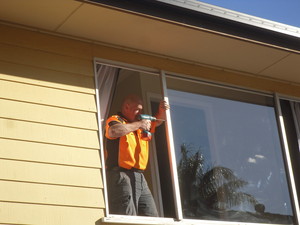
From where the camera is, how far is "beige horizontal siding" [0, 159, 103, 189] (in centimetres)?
613

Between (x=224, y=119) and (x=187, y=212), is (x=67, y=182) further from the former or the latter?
(x=224, y=119)

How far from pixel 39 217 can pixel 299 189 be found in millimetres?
3254

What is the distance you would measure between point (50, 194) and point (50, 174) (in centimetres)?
18

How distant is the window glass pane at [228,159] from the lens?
24.1 feet

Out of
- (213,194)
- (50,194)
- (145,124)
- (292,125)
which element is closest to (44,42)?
(145,124)

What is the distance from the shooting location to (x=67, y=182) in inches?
250

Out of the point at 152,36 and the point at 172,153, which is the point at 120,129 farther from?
the point at 152,36

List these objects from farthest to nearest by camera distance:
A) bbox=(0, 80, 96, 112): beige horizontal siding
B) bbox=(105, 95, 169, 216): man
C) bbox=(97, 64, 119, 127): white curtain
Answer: bbox=(97, 64, 119, 127): white curtain → bbox=(105, 95, 169, 216): man → bbox=(0, 80, 96, 112): beige horizontal siding

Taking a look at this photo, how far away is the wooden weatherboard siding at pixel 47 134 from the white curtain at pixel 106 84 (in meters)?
0.20

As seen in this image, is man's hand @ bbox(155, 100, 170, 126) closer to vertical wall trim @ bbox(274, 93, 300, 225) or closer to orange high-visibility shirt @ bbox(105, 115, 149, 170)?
orange high-visibility shirt @ bbox(105, 115, 149, 170)

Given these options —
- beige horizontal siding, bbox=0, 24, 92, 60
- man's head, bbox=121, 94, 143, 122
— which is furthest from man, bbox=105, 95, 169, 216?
beige horizontal siding, bbox=0, 24, 92, 60

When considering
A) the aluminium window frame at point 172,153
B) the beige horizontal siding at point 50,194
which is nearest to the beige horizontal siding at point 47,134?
the aluminium window frame at point 172,153

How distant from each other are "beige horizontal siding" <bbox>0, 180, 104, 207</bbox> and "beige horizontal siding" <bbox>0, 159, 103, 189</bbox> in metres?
0.04

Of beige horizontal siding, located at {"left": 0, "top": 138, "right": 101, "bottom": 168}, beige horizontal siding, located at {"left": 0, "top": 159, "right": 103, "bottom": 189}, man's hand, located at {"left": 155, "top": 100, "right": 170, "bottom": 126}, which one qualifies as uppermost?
man's hand, located at {"left": 155, "top": 100, "right": 170, "bottom": 126}
